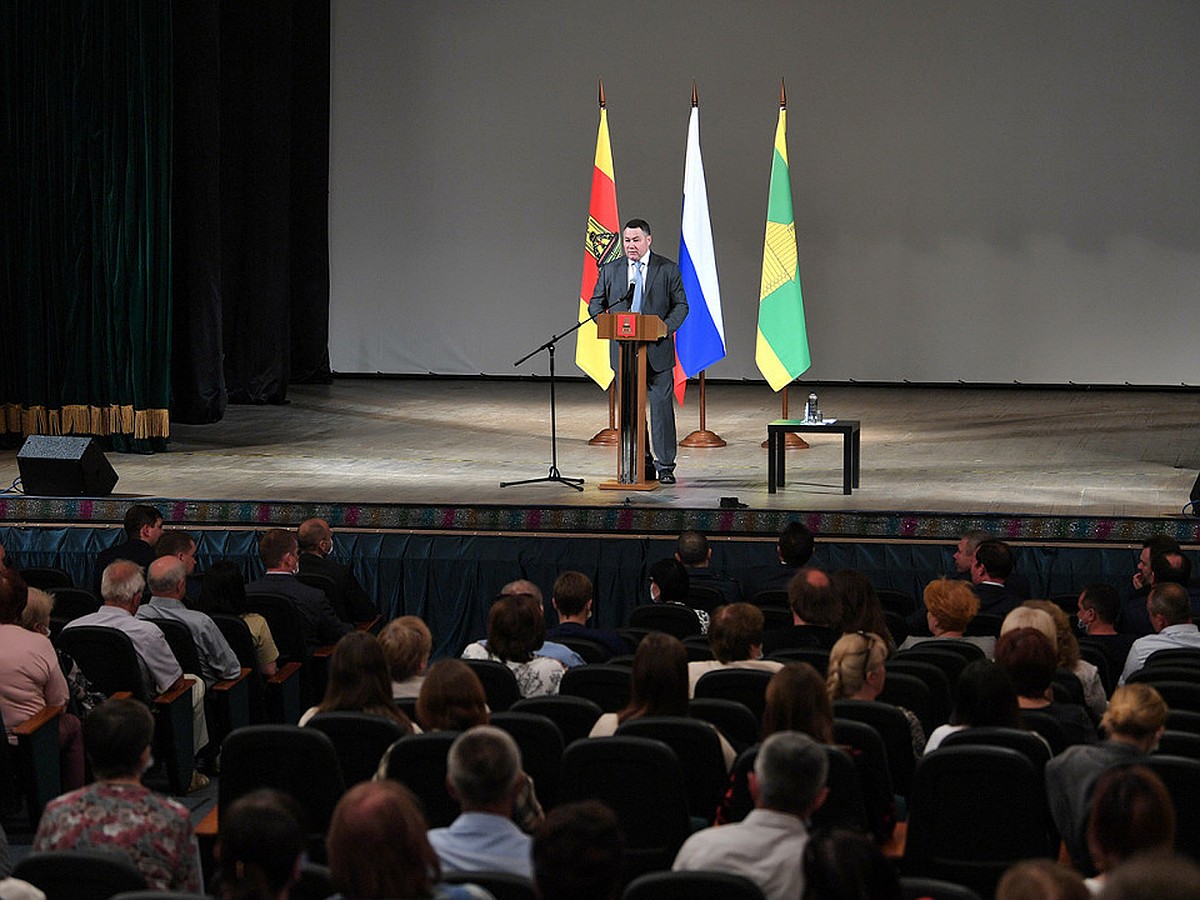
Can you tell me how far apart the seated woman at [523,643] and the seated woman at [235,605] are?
139 cm

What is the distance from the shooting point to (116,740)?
341 centimetres

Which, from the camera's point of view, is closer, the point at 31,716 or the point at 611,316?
the point at 31,716

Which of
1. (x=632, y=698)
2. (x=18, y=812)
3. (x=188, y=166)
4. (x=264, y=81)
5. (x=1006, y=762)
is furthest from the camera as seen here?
(x=264, y=81)

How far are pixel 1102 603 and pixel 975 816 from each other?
2.25 meters

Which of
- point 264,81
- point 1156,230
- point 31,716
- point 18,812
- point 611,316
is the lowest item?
point 18,812

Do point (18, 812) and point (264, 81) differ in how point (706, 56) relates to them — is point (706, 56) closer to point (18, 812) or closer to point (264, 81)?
point (264, 81)

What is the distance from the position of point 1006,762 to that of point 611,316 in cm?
529

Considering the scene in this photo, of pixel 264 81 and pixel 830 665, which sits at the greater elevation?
pixel 264 81

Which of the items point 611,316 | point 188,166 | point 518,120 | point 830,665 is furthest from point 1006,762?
point 518,120

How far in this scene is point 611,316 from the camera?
8578 millimetres

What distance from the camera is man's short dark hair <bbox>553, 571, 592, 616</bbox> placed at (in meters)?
5.45

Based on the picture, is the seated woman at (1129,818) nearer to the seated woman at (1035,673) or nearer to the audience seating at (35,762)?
the seated woman at (1035,673)

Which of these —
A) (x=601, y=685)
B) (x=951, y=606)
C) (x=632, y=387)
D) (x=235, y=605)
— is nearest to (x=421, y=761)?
(x=601, y=685)

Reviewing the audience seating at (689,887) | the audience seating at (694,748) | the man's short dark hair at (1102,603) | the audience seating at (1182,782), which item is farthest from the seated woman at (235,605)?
the audience seating at (1182,782)
